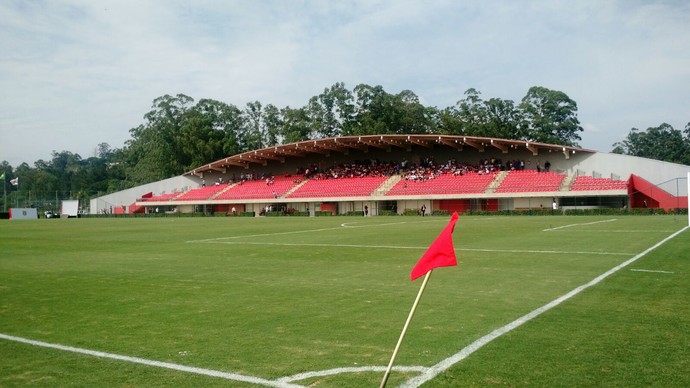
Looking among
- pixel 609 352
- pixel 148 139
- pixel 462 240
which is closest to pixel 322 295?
pixel 609 352

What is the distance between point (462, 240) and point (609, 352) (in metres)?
16.8

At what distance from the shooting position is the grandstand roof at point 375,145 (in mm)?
64000

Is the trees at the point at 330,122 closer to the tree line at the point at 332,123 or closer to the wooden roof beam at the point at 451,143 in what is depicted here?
the tree line at the point at 332,123

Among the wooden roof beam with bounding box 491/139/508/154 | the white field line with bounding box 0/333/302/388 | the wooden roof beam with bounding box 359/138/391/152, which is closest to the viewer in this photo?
the white field line with bounding box 0/333/302/388

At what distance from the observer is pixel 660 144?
12562cm

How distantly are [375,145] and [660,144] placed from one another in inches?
3345

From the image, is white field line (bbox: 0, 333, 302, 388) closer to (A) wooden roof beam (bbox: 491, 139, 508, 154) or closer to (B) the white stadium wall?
(A) wooden roof beam (bbox: 491, 139, 508, 154)

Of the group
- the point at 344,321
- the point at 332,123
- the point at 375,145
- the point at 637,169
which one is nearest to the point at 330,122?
the point at 332,123

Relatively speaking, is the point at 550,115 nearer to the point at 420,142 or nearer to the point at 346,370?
the point at 420,142

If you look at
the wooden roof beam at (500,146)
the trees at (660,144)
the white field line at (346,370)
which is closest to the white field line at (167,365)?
the white field line at (346,370)

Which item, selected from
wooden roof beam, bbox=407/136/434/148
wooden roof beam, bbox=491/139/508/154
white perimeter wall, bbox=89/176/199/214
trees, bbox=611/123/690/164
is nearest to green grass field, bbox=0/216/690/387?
wooden roof beam, bbox=491/139/508/154

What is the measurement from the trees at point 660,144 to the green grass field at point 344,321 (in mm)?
116988

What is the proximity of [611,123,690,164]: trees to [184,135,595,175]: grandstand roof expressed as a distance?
64.7 m

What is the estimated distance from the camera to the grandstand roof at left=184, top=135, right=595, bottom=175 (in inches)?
2520
